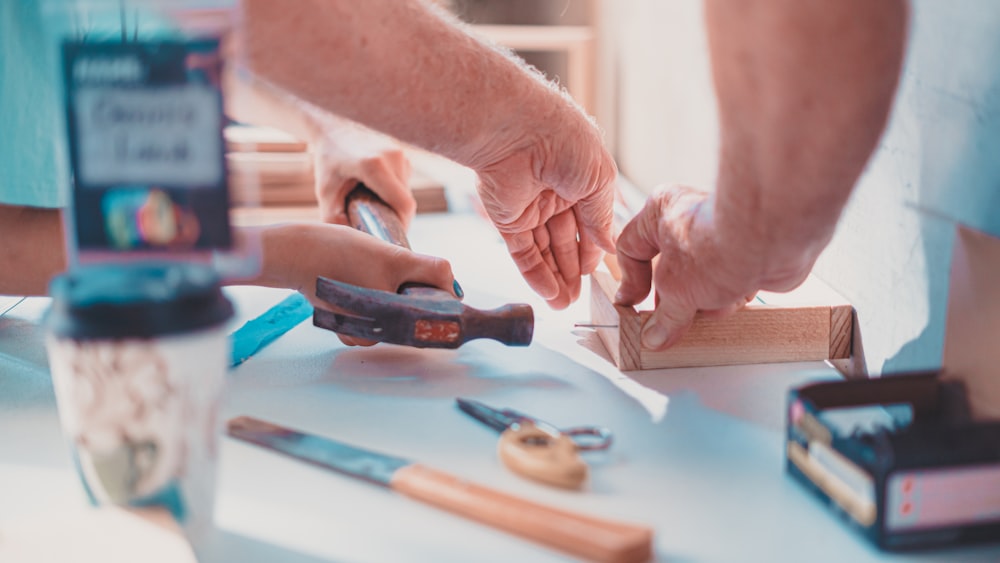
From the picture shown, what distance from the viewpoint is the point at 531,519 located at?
521 mm

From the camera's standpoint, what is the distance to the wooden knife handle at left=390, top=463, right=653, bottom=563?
1.62 feet

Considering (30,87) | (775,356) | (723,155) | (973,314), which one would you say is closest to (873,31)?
(723,155)

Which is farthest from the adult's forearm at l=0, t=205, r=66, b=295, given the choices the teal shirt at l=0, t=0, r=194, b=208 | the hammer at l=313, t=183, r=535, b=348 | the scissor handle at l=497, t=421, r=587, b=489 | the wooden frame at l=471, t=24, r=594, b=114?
the wooden frame at l=471, t=24, r=594, b=114

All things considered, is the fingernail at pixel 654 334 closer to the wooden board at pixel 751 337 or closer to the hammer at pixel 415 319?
the wooden board at pixel 751 337

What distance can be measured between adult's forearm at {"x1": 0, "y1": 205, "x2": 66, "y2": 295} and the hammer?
324mm

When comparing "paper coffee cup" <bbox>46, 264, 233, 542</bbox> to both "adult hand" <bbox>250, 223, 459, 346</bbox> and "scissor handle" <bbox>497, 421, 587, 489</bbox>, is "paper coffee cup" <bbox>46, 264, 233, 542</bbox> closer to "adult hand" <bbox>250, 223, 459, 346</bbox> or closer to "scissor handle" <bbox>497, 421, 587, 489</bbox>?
"scissor handle" <bbox>497, 421, 587, 489</bbox>

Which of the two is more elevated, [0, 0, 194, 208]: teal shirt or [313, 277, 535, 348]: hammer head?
[0, 0, 194, 208]: teal shirt

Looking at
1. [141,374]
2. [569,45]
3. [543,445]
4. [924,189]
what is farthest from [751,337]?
[569,45]

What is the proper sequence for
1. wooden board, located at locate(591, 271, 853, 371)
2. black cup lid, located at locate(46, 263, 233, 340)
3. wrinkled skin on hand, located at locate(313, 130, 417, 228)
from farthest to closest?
wrinkled skin on hand, located at locate(313, 130, 417, 228) → wooden board, located at locate(591, 271, 853, 371) → black cup lid, located at locate(46, 263, 233, 340)

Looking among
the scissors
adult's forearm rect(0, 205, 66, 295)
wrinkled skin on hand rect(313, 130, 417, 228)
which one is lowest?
the scissors

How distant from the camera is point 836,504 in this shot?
1.79ft

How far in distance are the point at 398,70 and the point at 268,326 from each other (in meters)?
0.31

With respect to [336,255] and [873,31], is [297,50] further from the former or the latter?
[873,31]

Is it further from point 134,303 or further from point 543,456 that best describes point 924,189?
point 134,303
